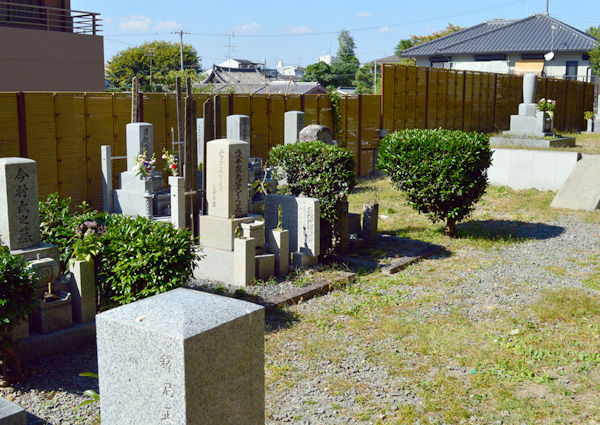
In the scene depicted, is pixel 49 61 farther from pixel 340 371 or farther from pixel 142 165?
pixel 340 371

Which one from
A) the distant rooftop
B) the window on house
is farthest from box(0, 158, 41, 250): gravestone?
the window on house

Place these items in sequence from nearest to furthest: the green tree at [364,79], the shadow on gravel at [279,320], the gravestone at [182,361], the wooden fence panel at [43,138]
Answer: the gravestone at [182,361] < the shadow on gravel at [279,320] < the wooden fence panel at [43,138] < the green tree at [364,79]

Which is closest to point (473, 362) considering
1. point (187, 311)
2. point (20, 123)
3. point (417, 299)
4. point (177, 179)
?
point (417, 299)

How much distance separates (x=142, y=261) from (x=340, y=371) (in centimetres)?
210

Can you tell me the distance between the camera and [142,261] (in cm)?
585

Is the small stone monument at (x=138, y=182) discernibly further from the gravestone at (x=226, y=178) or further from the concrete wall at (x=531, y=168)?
the concrete wall at (x=531, y=168)

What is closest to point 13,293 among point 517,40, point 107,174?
point 107,174

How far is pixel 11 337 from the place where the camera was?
536 cm

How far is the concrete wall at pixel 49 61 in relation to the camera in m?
18.2

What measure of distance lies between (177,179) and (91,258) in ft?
9.70

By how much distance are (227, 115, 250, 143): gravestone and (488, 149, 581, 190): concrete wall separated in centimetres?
610

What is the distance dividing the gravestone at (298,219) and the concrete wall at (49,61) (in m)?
12.7

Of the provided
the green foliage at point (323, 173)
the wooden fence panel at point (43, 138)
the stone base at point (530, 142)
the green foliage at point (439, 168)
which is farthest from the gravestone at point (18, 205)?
the stone base at point (530, 142)

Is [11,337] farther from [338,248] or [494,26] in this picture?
[494,26]
